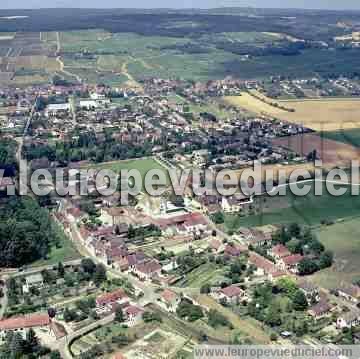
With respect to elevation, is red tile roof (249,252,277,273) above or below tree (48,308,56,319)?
above

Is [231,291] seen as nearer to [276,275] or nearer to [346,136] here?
[276,275]

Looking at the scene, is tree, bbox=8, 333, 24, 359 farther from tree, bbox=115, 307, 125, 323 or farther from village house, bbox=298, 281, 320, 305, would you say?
village house, bbox=298, 281, 320, 305

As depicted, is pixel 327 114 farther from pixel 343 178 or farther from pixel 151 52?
pixel 151 52

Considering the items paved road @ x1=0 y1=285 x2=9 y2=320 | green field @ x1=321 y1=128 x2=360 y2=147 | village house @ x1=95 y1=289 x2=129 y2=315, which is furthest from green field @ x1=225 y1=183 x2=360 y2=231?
green field @ x1=321 y1=128 x2=360 y2=147

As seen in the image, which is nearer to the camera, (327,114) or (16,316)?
(16,316)

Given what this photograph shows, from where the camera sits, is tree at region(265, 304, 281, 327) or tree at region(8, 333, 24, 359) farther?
tree at region(265, 304, 281, 327)

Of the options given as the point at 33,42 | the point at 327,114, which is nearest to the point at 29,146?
the point at 327,114
